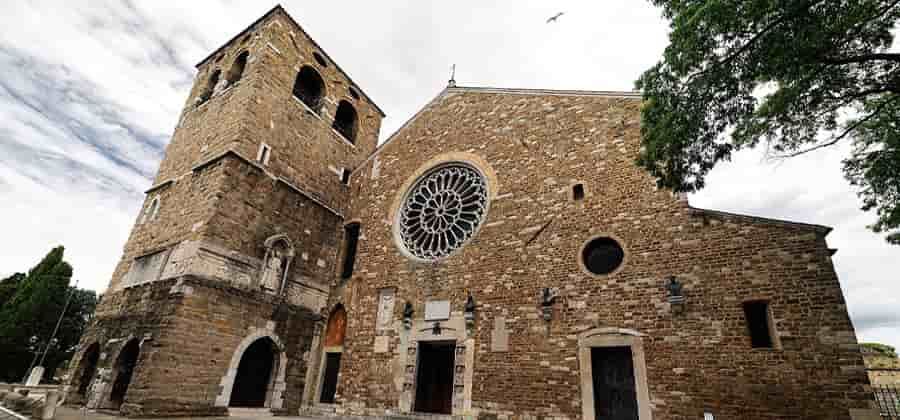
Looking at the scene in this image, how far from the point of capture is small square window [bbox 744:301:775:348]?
6.54 m

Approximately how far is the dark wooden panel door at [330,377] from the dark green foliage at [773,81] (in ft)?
30.4

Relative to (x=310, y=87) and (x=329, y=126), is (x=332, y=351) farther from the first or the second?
(x=310, y=87)

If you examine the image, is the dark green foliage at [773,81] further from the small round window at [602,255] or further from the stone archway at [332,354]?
the stone archway at [332,354]

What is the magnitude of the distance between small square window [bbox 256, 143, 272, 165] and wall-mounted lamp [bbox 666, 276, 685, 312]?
10433 millimetres

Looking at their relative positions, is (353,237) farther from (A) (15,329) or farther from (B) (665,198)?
(A) (15,329)

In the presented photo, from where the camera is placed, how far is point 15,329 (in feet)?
71.4

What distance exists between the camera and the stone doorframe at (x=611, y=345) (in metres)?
6.99

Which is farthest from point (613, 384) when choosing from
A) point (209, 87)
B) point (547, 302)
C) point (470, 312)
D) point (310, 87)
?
point (209, 87)

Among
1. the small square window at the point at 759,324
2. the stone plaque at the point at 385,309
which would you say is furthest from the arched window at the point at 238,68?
the small square window at the point at 759,324

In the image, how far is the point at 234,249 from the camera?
10.3 meters

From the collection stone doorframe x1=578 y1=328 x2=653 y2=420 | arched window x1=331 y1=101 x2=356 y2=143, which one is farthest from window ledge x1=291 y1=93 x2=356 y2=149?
stone doorframe x1=578 y1=328 x2=653 y2=420

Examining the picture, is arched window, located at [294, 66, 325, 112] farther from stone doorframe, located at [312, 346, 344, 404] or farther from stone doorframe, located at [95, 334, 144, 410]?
stone doorframe, located at [95, 334, 144, 410]

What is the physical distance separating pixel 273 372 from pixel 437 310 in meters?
4.69

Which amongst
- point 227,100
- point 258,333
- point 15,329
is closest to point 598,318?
point 258,333
